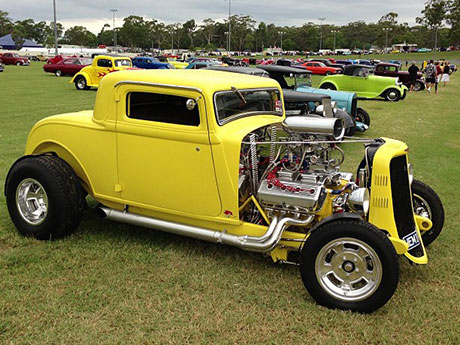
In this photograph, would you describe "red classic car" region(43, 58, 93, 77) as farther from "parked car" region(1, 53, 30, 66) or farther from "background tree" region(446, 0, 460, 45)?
"background tree" region(446, 0, 460, 45)

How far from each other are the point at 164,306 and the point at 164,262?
768mm

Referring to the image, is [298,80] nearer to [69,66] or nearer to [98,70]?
[98,70]

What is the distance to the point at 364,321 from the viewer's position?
3328 mm

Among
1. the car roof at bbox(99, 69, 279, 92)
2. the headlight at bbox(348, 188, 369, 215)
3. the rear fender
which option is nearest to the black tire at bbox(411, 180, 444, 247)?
the headlight at bbox(348, 188, 369, 215)

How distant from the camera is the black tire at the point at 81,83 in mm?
21703

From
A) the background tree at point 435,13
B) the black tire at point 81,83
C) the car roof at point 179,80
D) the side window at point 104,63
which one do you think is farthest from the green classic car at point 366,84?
the background tree at point 435,13

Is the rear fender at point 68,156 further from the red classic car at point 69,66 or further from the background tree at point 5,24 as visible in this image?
the background tree at point 5,24

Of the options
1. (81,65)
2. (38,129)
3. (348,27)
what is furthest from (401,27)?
(38,129)

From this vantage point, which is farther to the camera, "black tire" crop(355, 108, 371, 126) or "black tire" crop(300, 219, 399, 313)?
"black tire" crop(355, 108, 371, 126)

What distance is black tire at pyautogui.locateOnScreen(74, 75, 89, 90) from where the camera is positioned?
2170cm

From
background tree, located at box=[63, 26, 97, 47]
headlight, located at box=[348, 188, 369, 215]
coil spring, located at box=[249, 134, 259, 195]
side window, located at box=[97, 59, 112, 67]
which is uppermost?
background tree, located at box=[63, 26, 97, 47]

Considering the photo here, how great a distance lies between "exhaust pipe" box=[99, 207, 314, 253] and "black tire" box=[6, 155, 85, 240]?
34cm

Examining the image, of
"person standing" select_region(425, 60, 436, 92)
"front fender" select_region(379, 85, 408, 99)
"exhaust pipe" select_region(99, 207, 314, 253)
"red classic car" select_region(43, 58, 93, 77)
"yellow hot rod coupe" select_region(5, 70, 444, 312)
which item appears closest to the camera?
"yellow hot rod coupe" select_region(5, 70, 444, 312)

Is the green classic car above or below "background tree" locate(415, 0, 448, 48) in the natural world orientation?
below
